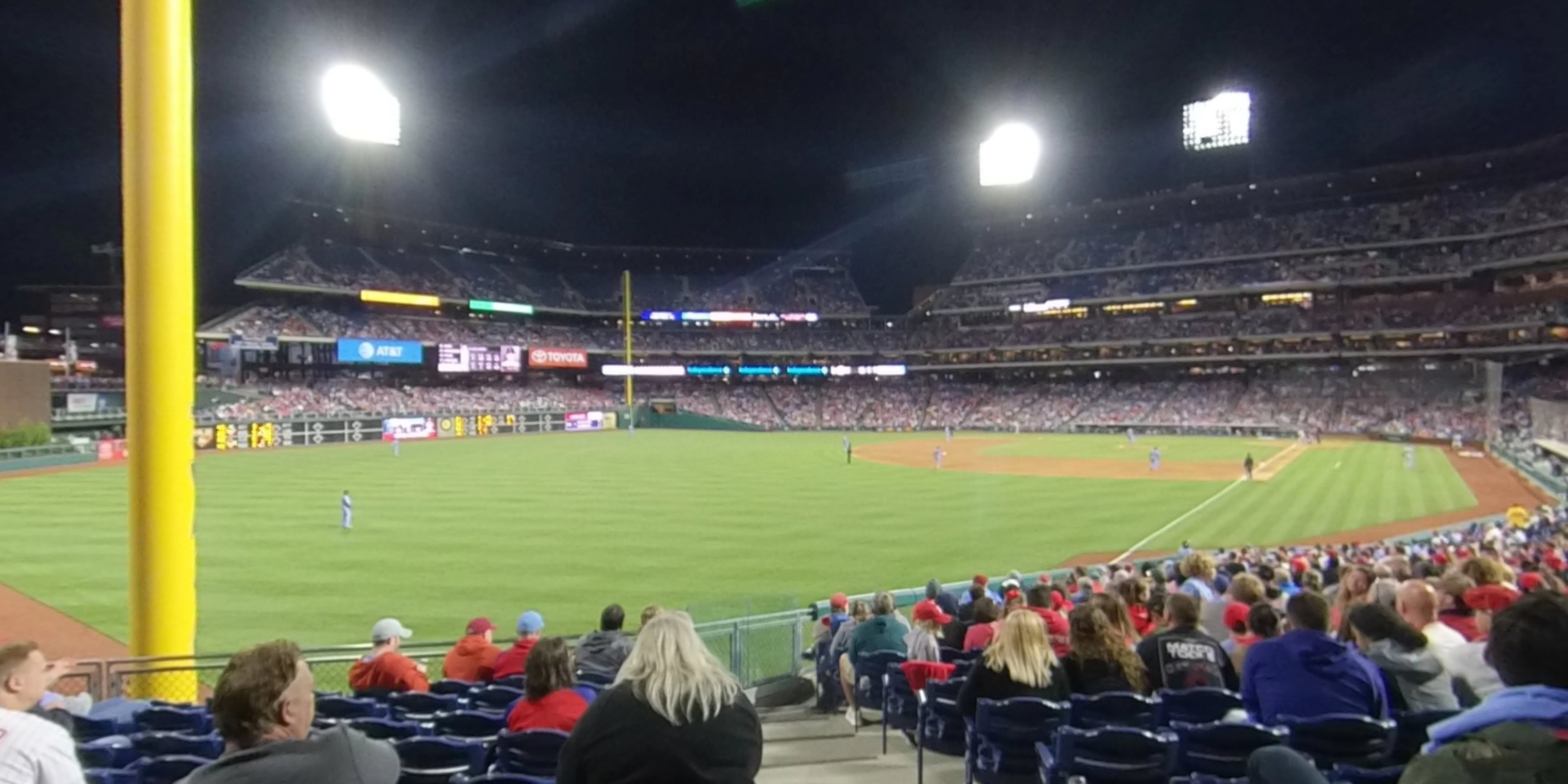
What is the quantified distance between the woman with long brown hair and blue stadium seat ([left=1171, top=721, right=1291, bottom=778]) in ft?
2.55

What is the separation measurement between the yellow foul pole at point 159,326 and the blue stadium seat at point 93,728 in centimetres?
304

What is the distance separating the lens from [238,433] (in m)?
53.2

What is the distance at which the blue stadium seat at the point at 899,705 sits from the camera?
24.4 feet

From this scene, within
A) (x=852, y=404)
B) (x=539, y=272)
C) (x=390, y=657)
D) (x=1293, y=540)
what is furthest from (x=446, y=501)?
(x=539, y=272)

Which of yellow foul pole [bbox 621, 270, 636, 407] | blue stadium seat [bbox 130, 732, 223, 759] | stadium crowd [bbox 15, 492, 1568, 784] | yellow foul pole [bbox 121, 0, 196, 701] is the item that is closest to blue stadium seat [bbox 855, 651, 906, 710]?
stadium crowd [bbox 15, 492, 1568, 784]

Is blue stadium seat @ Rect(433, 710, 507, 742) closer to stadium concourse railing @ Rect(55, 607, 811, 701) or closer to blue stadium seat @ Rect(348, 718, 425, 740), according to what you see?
blue stadium seat @ Rect(348, 718, 425, 740)

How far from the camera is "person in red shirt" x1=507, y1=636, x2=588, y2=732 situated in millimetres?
4895

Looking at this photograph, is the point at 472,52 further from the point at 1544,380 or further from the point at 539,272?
the point at 1544,380

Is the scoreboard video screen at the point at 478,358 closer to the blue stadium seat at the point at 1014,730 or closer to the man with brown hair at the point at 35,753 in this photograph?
the blue stadium seat at the point at 1014,730

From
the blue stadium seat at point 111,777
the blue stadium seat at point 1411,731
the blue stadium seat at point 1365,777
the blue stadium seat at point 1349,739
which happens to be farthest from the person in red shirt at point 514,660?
the blue stadium seat at point 1411,731

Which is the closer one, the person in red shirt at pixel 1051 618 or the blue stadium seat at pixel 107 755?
the blue stadium seat at pixel 107 755

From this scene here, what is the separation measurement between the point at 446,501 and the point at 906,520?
15258mm

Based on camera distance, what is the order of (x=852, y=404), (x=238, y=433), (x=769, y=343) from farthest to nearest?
(x=769, y=343) → (x=852, y=404) → (x=238, y=433)

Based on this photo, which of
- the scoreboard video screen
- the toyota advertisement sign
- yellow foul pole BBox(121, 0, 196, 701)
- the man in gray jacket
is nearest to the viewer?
the man in gray jacket
